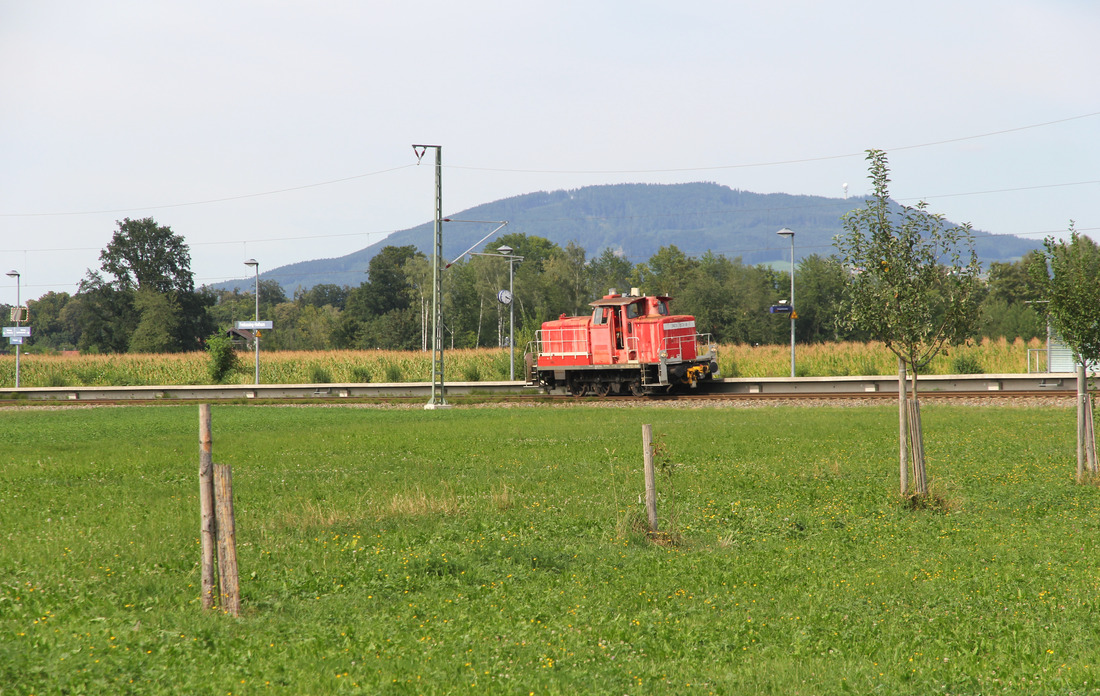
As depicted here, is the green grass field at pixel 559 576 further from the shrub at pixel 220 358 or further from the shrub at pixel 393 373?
the shrub at pixel 220 358

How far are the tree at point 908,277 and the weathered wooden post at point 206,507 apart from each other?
28.8ft

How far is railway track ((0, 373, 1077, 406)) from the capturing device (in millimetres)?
29734

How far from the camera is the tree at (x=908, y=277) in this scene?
1220 cm

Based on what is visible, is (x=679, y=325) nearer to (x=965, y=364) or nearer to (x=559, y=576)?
(x=965, y=364)

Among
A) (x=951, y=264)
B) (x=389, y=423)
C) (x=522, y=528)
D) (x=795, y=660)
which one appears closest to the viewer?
(x=795, y=660)

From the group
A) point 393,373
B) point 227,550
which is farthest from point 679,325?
point 227,550

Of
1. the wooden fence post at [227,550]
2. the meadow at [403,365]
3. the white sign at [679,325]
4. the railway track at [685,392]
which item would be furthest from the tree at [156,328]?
the wooden fence post at [227,550]

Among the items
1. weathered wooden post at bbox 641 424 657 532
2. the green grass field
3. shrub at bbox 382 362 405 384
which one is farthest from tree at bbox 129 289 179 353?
weathered wooden post at bbox 641 424 657 532

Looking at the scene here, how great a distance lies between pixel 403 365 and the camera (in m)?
48.4

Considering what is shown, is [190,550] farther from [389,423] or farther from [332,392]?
[332,392]

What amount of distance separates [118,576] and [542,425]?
50.5ft

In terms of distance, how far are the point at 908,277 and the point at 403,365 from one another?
38.6 meters

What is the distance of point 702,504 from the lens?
506 inches

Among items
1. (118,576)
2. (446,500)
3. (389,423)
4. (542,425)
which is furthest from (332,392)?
(118,576)
